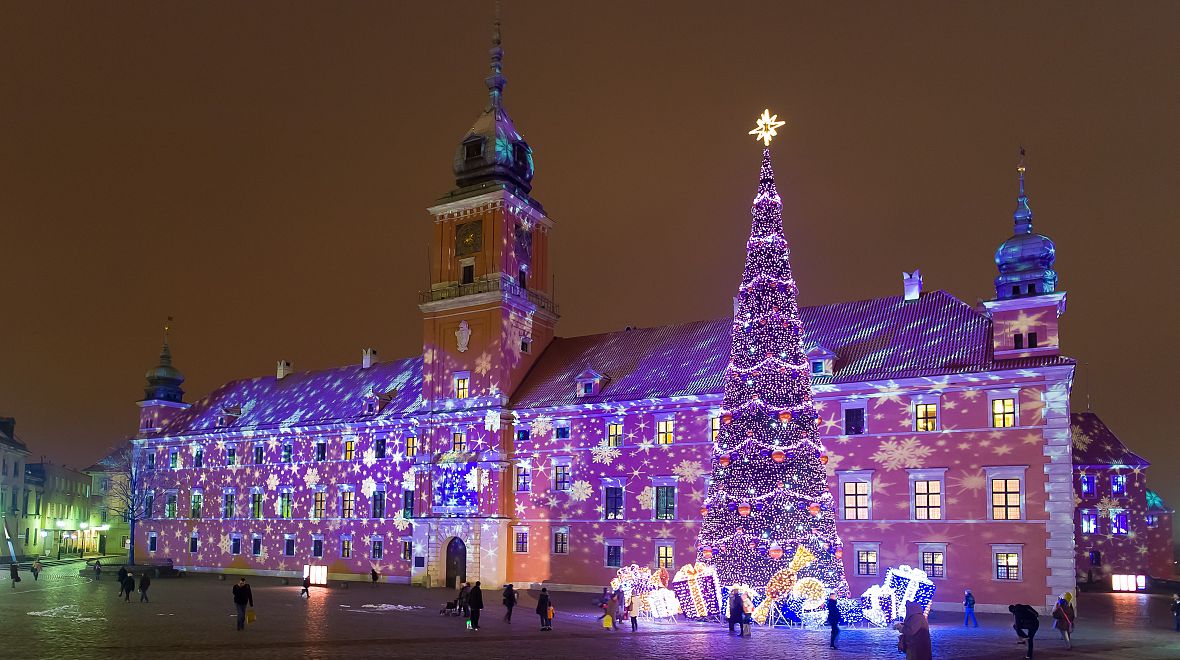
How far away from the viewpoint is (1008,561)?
38.2 m

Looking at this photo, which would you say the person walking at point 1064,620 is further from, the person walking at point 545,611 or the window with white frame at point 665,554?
the window with white frame at point 665,554

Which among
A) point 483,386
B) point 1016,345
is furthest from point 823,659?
point 483,386

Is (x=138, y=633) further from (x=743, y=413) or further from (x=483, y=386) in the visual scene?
(x=483, y=386)

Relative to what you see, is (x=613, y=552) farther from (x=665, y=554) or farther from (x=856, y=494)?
(x=856, y=494)

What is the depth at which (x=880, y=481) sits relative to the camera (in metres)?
41.2

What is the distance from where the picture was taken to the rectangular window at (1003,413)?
3903 cm

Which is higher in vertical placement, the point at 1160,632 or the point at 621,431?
the point at 621,431

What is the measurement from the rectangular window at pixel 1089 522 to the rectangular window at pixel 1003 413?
79.4ft

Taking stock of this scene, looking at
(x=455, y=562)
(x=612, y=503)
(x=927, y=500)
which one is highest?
(x=927, y=500)

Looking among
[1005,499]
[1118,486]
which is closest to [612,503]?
[1005,499]

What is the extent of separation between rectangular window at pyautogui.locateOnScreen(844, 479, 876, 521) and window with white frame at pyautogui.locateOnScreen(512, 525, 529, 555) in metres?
16.0

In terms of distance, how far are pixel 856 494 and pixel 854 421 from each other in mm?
2951

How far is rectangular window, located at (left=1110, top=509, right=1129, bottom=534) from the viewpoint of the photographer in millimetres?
59250

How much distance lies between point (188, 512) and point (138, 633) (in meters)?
44.0
